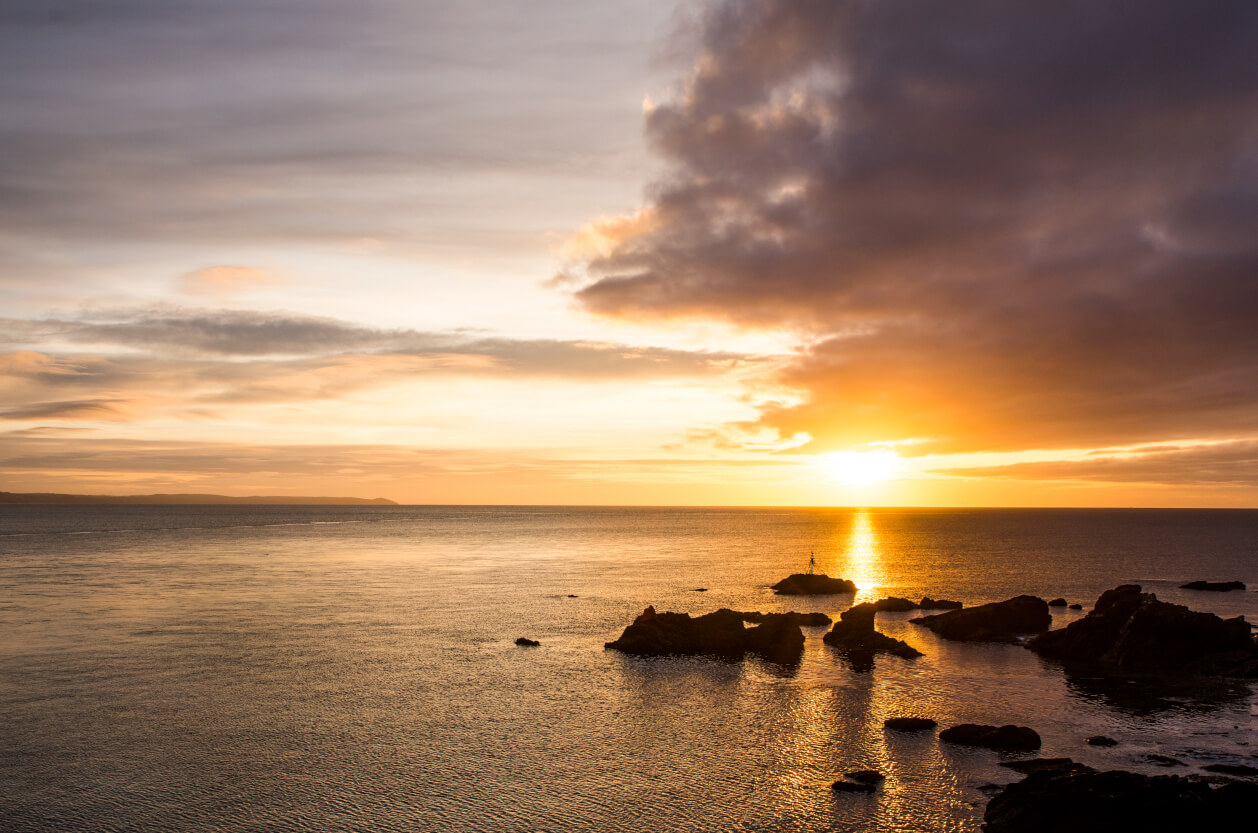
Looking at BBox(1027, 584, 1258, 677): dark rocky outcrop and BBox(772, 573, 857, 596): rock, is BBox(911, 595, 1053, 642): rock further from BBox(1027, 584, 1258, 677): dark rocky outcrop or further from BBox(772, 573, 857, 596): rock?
BBox(772, 573, 857, 596): rock

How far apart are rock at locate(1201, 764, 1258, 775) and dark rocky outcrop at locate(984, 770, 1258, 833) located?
955 centimetres

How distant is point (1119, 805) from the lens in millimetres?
28312

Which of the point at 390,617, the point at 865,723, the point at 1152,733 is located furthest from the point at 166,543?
the point at 1152,733

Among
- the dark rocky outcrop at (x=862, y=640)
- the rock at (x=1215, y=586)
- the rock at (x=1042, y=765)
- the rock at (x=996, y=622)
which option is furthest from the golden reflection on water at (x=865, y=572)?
the rock at (x=1042, y=765)

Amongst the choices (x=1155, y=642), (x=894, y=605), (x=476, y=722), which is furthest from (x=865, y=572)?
(x=476, y=722)

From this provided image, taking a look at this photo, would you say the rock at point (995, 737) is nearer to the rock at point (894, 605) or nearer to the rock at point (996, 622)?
the rock at point (996, 622)

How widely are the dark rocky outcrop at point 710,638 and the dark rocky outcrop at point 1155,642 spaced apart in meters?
22.9

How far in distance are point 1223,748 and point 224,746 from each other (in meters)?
53.7

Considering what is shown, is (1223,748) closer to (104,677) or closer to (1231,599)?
(104,677)

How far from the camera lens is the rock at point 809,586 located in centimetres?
11494

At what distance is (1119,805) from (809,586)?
8879 centimetres

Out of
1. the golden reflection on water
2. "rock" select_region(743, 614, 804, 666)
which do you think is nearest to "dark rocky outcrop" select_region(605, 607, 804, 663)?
"rock" select_region(743, 614, 804, 666)

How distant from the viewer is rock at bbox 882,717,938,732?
44.3 metres

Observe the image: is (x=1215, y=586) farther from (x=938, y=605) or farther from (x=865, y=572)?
(x=865, y=572)
